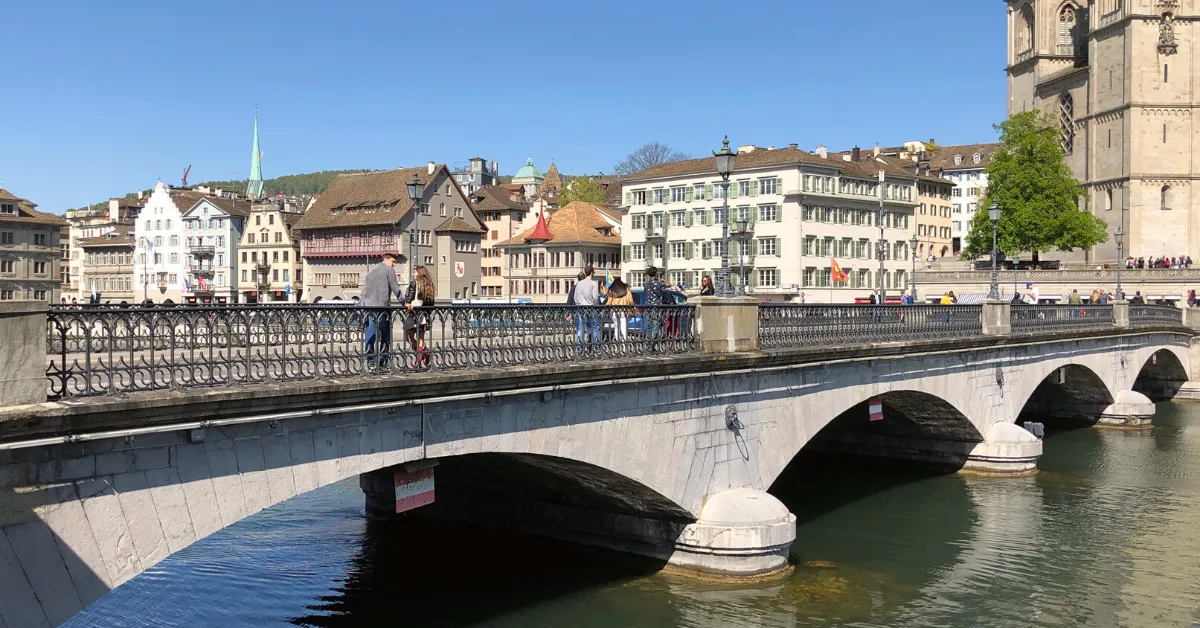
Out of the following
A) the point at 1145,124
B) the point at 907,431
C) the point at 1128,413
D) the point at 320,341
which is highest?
the point at 1145,124

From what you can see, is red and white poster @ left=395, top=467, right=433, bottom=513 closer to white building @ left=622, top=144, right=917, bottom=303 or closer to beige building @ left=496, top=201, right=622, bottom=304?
white building @ left=622, top=144, right=917, bottom=303

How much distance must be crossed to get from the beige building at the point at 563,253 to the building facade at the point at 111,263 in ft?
119

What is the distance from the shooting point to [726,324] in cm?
1841

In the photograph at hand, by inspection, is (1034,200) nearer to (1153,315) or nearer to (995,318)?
(1153,315)

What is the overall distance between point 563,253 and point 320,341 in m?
75.2

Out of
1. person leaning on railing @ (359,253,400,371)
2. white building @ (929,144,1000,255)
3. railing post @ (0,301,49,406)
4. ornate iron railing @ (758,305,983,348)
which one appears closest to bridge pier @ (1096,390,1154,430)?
A: ornate iron railing @ (758,305,983,348)

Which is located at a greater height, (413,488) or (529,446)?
(529,446)

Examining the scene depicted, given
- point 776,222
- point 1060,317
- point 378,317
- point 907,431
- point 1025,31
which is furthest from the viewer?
point 1025,31

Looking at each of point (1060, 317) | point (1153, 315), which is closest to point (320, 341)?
point (1060, 317)

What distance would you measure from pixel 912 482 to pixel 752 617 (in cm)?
1321

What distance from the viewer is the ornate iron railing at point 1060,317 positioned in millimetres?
30828

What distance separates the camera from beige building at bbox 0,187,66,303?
263 ft

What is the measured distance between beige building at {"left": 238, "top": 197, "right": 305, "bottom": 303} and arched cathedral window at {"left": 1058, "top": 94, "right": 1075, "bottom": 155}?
61.2 m

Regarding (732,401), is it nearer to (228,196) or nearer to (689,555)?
(689,555)
